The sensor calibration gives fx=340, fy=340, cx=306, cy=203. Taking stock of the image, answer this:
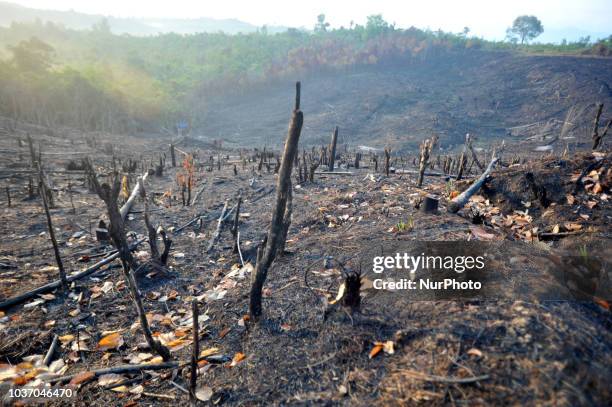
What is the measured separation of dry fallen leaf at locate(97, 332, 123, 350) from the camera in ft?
10.7

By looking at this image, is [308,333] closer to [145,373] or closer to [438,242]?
[145,373]

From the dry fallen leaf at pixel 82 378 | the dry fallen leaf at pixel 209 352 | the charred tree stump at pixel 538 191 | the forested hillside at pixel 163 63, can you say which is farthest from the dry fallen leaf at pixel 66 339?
the forested hillside at pixel 163 63

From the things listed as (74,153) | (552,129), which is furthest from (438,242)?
(552,129)

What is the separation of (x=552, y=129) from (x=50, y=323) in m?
26.7

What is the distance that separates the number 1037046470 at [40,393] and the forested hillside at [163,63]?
2216 cm

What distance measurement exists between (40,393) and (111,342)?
0.74 meters

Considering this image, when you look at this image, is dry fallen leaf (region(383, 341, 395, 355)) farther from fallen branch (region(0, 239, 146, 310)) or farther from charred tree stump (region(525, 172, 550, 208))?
charred tree stump (region(525, 172, 550, 208))

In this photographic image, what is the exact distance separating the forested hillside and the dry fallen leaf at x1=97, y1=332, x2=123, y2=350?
21691mm

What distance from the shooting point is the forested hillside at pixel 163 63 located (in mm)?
22750

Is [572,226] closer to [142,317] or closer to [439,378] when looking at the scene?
[439,378]

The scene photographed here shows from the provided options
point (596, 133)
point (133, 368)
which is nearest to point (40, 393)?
point (133, 368)

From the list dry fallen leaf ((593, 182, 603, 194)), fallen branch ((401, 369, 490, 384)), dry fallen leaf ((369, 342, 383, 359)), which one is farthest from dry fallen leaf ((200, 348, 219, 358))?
dry fallen leaf ((593, 182, 603, 194))

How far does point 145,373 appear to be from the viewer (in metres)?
2.77

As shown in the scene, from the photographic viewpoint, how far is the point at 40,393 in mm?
2596
